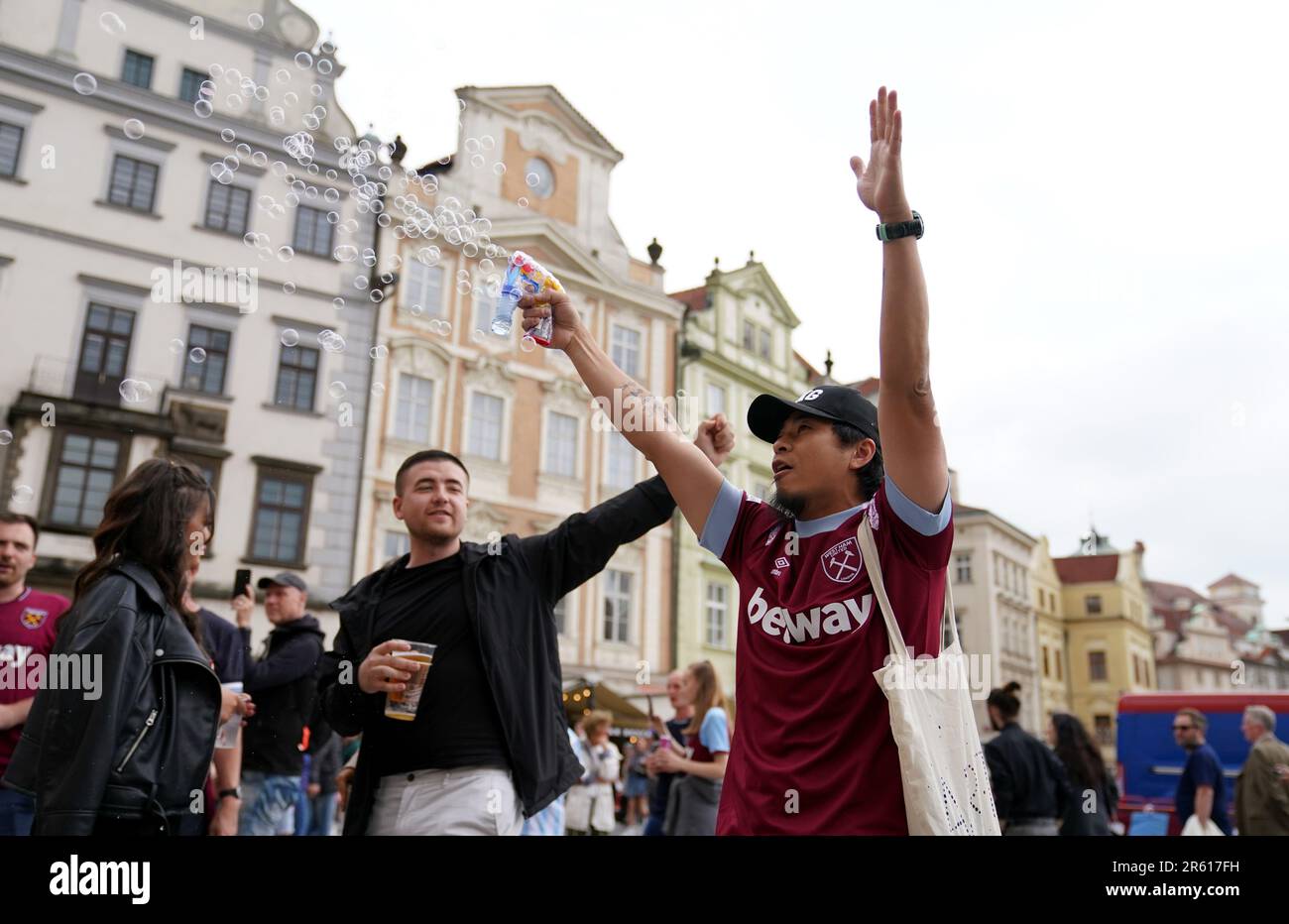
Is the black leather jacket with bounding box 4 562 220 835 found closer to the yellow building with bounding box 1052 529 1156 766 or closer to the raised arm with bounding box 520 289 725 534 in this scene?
the raised arm with bounding box 520 289 725 534

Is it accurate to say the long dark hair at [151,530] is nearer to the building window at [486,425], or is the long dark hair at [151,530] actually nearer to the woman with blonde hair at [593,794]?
the woman with blonde hair at [593,794]

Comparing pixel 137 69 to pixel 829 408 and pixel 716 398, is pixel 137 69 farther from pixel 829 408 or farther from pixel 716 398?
pixel 829 408

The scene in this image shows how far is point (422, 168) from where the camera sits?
19.4 meters

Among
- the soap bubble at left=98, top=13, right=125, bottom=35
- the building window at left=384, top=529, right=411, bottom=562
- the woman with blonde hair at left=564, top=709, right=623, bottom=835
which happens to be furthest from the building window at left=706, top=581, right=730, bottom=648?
the soap bubble at left=98, top=13, right=125, bottom=35

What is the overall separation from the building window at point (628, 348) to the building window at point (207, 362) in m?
7.91

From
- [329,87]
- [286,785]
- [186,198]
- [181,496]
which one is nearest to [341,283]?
[186,198]

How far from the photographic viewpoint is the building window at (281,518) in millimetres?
15242

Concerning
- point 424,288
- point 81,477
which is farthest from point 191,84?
point 81,477

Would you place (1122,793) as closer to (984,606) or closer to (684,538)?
(684,538)

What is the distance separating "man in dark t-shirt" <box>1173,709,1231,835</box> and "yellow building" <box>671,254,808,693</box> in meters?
12.9

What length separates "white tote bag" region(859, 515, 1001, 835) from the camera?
5.68 ft

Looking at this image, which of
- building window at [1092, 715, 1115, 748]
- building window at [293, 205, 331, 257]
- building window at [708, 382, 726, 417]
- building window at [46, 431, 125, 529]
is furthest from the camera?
building window at [1092, 715, 1115, 748]

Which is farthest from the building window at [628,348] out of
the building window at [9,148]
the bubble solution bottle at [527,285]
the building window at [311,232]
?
the bubble solution bottle at [527,285]

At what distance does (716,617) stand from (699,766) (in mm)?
16919
